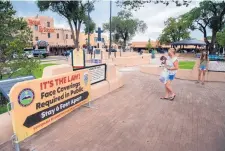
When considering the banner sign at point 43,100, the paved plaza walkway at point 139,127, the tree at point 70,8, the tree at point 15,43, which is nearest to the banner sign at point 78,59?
the tree at point 15,43

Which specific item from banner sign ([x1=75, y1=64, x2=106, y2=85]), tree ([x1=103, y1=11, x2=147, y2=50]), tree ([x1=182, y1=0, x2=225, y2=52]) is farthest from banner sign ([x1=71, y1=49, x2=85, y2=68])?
tree ([x1=103, y1=11, x2=147, y2=50])

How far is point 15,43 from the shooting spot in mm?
5625

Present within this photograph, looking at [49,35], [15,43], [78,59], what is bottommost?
[78,59]

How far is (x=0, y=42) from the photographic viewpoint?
5.79 metres

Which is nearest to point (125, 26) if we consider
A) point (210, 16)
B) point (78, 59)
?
point (210, 16)

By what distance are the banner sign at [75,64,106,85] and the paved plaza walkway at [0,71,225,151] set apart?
0.66 metres

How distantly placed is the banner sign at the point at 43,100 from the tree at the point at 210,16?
32382 millimetres

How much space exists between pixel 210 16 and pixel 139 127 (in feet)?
115

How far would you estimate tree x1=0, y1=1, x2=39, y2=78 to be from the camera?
19.0 ft

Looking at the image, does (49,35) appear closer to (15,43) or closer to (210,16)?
(210,16)

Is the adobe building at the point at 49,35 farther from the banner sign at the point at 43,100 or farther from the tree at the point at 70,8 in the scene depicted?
the banner sign at the point at 43,100

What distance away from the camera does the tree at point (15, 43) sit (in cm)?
580

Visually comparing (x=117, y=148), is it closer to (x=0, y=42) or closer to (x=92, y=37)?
(x=0, y=42)

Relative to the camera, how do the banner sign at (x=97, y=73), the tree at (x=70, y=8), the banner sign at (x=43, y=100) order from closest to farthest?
1. the banner sign at (x=43, y=100)
2. the banner sign at (x=97, y=73)
3. the tree at (x=70, y=8)
